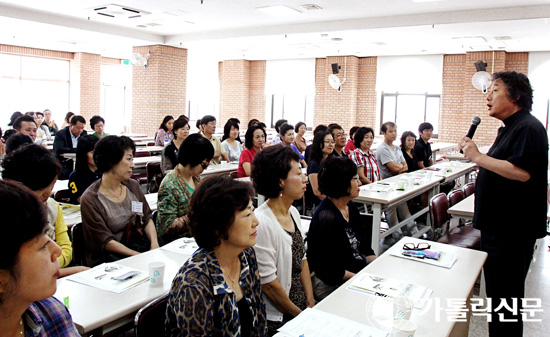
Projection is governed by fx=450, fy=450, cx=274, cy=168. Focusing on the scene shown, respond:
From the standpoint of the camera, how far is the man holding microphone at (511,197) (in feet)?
8.48

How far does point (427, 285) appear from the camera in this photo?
7.46 feet

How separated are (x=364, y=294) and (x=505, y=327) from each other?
3.70 ft

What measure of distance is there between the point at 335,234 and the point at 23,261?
177cm

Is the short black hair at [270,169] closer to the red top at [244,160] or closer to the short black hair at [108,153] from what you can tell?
the short black hair at [108,153]

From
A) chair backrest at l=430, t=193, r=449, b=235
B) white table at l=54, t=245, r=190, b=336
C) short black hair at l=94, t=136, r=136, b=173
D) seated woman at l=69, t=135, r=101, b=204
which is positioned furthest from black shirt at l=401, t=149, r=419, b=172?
white table at l=54, t=245, r=190, b=336

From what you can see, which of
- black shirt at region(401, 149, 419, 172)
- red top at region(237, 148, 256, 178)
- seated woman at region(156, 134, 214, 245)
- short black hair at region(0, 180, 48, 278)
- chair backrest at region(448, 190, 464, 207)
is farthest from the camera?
black shirt at region(401, 149, 419, 172)

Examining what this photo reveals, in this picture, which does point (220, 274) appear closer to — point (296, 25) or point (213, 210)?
point (213, 210)

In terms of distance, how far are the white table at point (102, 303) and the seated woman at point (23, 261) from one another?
61 cm

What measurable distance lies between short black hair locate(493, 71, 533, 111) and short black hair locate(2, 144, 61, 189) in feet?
8.79

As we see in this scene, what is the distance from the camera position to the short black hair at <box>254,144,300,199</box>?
96.7 inches

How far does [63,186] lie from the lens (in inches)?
187

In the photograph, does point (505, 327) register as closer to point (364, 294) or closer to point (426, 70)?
point (364, 294)

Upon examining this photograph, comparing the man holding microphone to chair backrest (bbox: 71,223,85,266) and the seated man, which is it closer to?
chair backrest (bbox: 71,223,85,266)

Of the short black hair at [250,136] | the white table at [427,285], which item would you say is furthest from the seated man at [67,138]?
the white table at [427,285]
